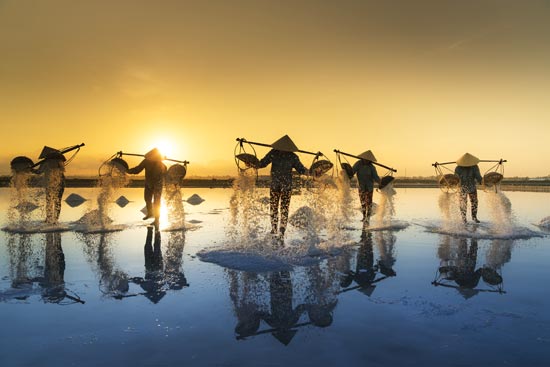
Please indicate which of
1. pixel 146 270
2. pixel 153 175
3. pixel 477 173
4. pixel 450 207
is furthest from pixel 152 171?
pixel 477 173

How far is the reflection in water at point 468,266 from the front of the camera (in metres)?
5.93

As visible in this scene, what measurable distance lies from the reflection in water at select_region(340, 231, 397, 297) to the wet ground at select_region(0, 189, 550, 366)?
33 mm

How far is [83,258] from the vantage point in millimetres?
7961

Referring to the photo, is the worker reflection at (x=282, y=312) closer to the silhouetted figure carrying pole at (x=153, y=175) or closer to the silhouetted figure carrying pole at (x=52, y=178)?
the silhouetted figure carrying pole at (x=153, y=175)

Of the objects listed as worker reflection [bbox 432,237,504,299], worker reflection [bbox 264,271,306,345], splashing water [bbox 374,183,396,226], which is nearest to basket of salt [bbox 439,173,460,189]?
splashing water [bbox 374,183,396,226]

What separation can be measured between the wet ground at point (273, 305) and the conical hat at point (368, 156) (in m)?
4.93

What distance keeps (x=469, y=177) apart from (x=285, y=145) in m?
7.96

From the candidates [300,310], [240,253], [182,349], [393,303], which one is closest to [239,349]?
[182,349]

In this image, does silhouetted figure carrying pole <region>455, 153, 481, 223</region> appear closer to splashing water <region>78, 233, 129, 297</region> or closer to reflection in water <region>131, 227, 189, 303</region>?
reflection in water <region>131, 227, 189, 303</region>

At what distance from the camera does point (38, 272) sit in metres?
6.70

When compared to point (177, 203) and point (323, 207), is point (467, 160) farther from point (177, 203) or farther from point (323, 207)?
point (177, 203)

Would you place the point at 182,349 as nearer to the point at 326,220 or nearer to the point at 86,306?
the point at 86,306

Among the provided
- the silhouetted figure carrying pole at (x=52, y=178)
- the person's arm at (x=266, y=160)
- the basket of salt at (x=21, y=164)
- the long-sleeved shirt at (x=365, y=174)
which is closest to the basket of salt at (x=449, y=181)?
the long-sleeved shirt at (x=365, y=174)

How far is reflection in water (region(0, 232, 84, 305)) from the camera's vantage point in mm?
5327
